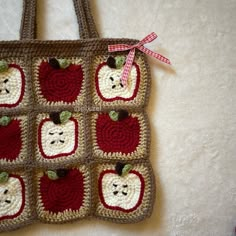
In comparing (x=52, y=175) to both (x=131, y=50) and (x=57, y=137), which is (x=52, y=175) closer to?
(x=57, y=137)

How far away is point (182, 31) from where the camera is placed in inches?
27.8

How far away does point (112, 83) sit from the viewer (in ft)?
2.15

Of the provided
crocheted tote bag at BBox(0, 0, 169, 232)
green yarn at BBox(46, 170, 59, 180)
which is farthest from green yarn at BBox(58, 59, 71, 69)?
green yarn at BBox(46, 170, 59, 180)

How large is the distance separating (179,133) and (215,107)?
12 cm

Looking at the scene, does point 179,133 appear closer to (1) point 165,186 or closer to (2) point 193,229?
A: (1) point 165,186

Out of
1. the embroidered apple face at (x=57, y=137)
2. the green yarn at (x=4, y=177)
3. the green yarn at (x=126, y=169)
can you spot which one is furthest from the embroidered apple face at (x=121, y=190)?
the green yarn at (x=4, y=177)

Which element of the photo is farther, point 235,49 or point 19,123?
point 235,49

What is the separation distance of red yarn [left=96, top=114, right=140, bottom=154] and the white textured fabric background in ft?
0.24

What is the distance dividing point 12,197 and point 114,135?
0.27 m

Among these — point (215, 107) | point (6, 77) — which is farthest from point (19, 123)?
point (215, 107)

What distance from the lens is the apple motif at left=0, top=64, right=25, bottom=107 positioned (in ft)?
2.03

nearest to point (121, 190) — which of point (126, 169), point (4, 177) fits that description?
point (126, 169)

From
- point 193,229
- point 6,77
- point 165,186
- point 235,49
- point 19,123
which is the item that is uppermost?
point 235,49

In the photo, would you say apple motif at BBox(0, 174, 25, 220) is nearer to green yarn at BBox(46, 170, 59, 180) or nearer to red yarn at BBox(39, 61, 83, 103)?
green yarn at BBox(46, 170, 59, 180)
